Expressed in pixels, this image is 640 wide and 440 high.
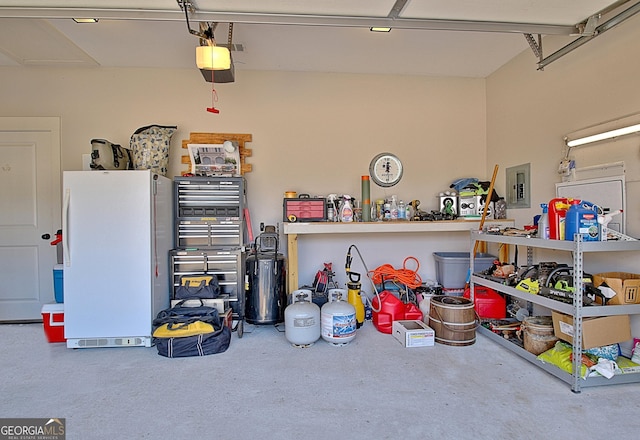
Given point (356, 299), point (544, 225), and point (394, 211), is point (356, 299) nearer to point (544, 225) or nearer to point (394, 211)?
point (394, 211)

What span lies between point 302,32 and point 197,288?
2829 millimetres

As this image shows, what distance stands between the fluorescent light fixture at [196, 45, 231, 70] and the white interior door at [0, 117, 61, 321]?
99.1 inches

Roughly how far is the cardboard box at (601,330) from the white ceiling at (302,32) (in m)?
2.20

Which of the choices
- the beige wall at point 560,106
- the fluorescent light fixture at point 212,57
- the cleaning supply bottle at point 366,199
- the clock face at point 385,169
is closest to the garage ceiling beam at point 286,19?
the fluorescent light fixture at point 212,57

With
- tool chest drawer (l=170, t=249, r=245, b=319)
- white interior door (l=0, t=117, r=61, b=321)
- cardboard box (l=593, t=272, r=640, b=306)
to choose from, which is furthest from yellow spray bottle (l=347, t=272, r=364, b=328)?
white interior door (l=0, t=117, r=61, b=321)

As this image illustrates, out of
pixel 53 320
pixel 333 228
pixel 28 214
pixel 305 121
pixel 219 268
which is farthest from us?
pixel 305 121

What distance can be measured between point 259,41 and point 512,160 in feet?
10.6

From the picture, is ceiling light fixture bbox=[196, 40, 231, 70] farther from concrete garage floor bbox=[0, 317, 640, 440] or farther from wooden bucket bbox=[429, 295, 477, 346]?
wooden bucket bbox=[429, 295, 477, 346]

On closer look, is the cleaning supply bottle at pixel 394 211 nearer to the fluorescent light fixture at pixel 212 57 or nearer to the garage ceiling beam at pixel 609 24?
the garage ceiling beam at pixel 609 24

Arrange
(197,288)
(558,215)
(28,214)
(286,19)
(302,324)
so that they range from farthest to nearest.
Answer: (28,214) < (197,288) < (302,324) < (558,215) < (286,19)

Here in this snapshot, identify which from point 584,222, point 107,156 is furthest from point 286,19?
point 584,222

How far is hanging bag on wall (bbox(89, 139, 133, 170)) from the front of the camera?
11.4 ft

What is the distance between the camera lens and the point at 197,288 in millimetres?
3678

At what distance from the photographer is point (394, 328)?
352 cm
